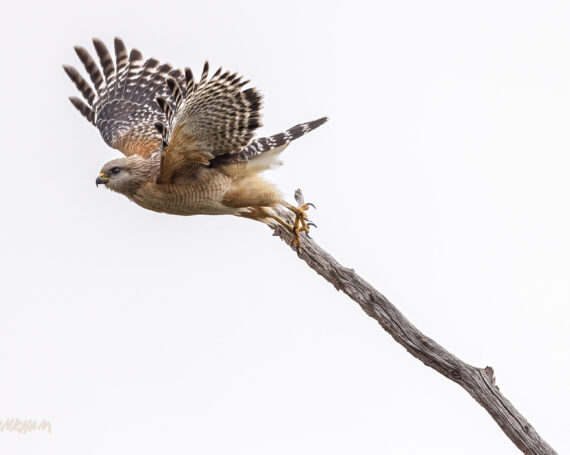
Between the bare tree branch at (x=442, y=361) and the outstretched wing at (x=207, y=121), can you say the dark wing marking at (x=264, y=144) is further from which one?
the bare tree branch at (x=442, y=361)

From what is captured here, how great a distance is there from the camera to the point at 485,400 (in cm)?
807

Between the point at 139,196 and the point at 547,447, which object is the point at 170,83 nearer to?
the point at 139,196

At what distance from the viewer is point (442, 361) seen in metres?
8.16

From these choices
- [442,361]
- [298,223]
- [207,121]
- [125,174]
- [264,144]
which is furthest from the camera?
[298,223]

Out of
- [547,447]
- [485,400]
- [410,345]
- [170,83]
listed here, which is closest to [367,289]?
[410,345]

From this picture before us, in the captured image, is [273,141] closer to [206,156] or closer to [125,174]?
[206,156]

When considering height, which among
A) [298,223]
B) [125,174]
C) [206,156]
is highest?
[125,174]

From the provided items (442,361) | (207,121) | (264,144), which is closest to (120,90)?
(264,144)

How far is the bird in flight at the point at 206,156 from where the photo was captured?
7.81 meters

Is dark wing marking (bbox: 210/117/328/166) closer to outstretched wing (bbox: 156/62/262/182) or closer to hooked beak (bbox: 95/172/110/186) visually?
outstretched wing (bbox: 156/62/262/182)

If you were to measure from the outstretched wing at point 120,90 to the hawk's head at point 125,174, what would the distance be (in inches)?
55.4

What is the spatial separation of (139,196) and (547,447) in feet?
13.4

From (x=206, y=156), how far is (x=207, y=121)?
1.39 ft

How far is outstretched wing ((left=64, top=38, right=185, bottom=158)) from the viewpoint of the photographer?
996cm
